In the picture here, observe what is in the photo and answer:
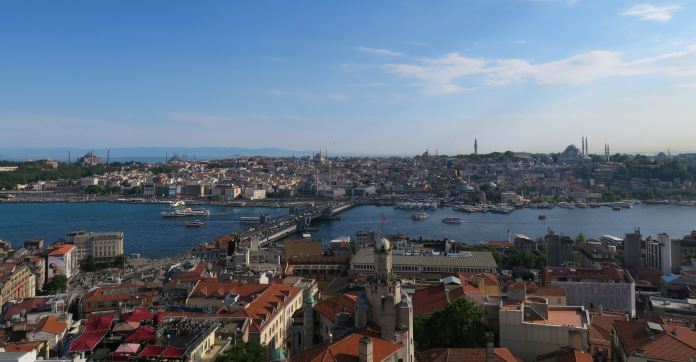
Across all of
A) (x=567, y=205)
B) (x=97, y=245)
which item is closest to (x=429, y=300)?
(x=97, y=245)

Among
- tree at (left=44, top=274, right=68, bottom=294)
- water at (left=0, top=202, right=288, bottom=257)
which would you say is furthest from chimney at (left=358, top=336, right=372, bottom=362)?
water at (left=0, top=202, right=288, bottom=257)

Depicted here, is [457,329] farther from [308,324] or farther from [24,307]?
[24,307]

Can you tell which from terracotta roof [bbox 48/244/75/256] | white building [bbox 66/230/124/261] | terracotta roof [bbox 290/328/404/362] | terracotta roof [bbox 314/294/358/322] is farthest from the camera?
white building [bbox 66/230/124/261]

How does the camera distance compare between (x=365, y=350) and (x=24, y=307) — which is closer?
(x=365, y=350)

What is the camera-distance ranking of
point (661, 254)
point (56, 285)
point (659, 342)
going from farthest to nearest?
point (661, 254) < point (56, 285) < point (659, 342)

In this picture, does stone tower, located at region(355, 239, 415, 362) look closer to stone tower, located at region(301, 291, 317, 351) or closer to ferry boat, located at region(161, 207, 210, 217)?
stone tower, located at region(301, 291, 317, 351)

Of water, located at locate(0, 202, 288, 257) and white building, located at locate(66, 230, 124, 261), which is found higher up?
white building, located at locate(66, 230, 124, 261)
